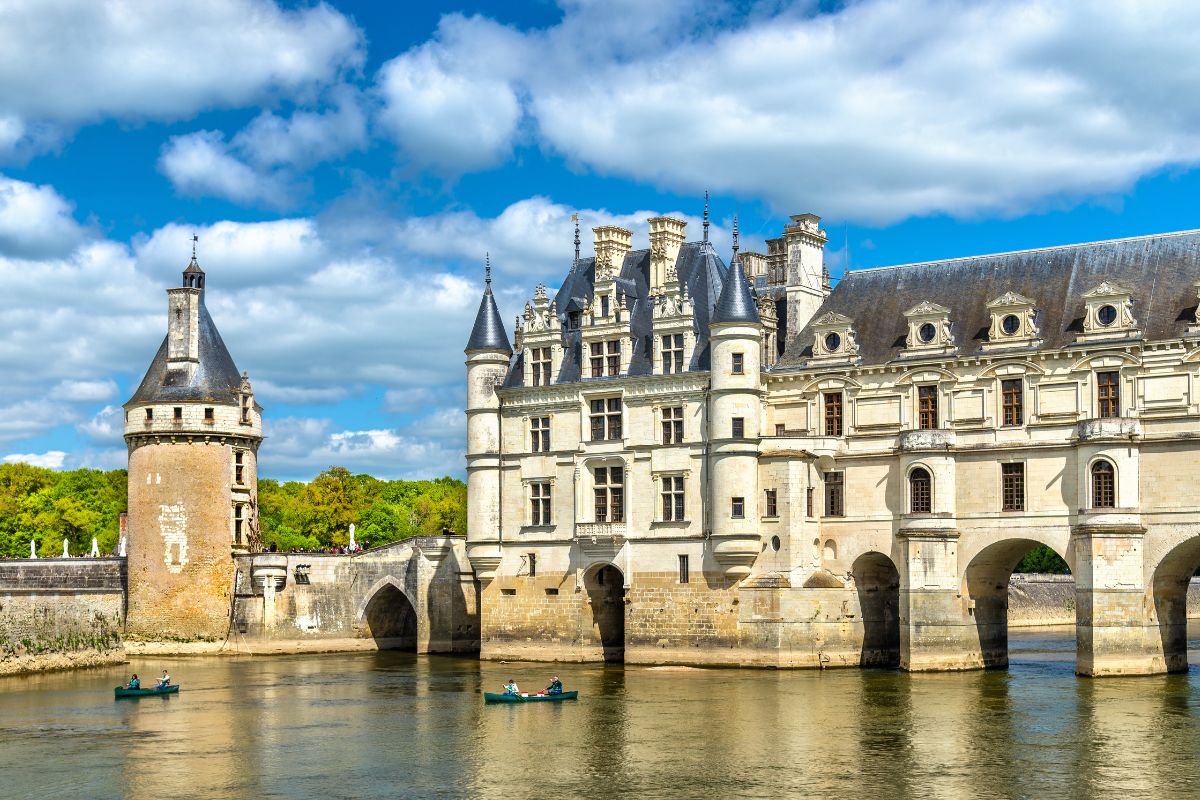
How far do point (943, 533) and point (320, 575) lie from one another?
26.7m

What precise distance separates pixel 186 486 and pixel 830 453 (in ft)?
86.8

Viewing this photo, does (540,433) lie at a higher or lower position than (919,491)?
higher

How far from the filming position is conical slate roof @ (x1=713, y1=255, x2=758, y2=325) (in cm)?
5662

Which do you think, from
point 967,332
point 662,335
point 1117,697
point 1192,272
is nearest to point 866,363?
point 967,332

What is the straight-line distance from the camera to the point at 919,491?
180 feet

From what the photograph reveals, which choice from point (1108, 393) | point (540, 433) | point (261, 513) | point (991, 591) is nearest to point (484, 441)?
point (540, 433)

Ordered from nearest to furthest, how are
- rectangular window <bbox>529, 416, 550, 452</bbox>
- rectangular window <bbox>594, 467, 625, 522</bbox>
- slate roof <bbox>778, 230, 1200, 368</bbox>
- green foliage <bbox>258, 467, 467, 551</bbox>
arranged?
slate roof <bbox>778, 230, 1200, 368</bbox> < rectangular window <bbox>594, 467, 625, 522</bbox> < rectangular window <bbox>529, 416, 550, 452</bbox> < green foliage <bbox>258, 467, 467, 551</bbox>

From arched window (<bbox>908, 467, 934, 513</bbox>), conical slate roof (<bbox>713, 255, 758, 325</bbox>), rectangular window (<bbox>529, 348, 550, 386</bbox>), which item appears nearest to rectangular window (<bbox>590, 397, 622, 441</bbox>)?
rectangular window (<bbox>529, 348, 550, 386</bbox>)

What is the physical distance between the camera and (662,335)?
5947 centimetres

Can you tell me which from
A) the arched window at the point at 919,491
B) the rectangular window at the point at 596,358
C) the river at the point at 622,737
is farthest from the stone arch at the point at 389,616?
the arched window at the point at 919,491

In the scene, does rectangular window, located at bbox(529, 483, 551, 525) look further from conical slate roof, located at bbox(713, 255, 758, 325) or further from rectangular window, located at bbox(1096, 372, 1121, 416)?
rectangular window, located at bbox(1096, 372, 1121, 416)

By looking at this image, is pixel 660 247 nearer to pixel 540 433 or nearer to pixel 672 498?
pixel 540 433

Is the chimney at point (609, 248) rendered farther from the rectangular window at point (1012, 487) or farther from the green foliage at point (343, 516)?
the green foliage at point (343, 516)

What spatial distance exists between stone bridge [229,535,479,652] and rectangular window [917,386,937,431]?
65.2ft
